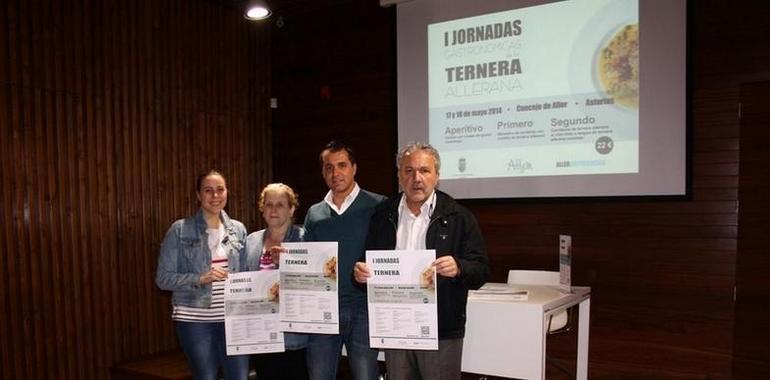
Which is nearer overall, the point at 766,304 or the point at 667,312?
the point at 766,304

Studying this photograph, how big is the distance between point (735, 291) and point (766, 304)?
19 centimetres

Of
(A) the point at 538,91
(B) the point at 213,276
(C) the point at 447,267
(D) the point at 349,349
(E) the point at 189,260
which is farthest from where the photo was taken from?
(A) the point at 538,91

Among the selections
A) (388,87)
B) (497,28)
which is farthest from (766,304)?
(388,87)

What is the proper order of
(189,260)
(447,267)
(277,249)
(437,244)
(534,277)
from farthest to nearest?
1. (534,277)
2. (189,260)
3. (277,249)
4. (437,244)
5. (447,267)

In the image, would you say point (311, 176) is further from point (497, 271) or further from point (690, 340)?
point (690, 340)

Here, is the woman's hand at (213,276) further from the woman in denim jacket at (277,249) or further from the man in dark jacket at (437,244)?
the man in dark jacket at (437,244)

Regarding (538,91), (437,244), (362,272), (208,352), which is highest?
(538,91)

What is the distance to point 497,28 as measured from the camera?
4.26 m

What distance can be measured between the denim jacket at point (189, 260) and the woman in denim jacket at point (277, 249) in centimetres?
18

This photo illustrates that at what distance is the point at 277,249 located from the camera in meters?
2.43

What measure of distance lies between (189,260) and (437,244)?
1.34 m

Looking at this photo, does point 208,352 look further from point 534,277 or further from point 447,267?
point 534,277

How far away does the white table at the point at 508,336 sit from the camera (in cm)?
270

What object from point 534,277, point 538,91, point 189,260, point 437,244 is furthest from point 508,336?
point 538,91
